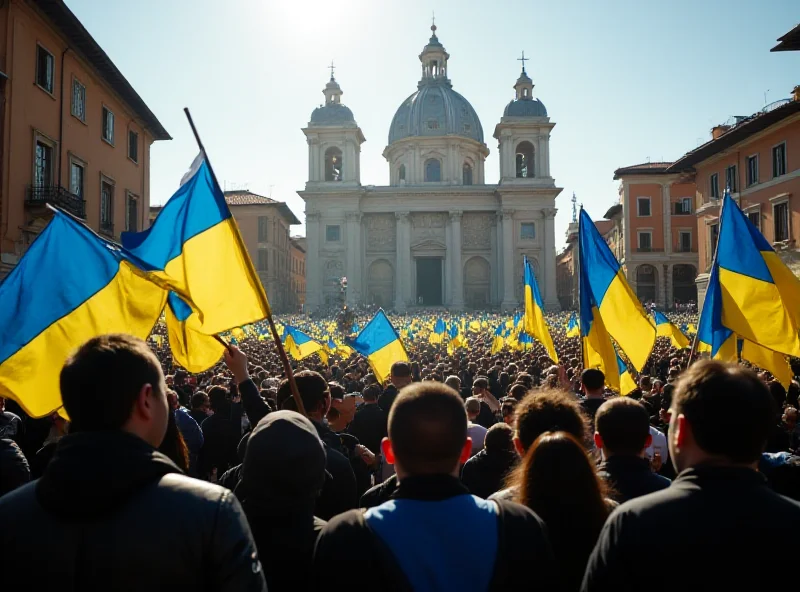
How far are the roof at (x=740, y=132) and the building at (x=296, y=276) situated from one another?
4787cm

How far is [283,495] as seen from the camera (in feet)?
8.06

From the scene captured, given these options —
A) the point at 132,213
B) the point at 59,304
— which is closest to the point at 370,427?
the point at 59,304

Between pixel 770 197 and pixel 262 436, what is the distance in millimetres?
32050

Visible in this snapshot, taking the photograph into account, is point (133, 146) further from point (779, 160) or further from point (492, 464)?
point (492, 464)

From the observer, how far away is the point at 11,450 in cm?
344

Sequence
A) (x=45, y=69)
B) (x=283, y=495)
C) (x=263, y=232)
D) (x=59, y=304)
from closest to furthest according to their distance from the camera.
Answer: (x=283, y=495) → (x=59, y=304) → (x=45, y=69) → (x=263, y=232)

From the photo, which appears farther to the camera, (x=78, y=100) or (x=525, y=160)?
(x=525, y=160)

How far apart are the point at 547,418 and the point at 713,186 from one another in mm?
35476

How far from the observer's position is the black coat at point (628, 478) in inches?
125

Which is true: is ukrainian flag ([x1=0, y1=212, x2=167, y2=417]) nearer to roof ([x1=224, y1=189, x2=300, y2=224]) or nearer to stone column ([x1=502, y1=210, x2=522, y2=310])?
stone column ([x1=502, y1=210, x2=522, y2=310])

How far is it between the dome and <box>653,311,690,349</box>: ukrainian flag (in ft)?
175

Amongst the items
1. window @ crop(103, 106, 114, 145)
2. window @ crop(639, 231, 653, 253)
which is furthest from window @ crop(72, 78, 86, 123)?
window @ crop(639, 231, 653, 253)

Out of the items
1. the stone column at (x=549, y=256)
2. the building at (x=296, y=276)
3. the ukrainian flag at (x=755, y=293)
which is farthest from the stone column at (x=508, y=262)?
the ukrainian flag at (x=755, y=293)

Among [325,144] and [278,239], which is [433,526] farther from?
[278,239]
